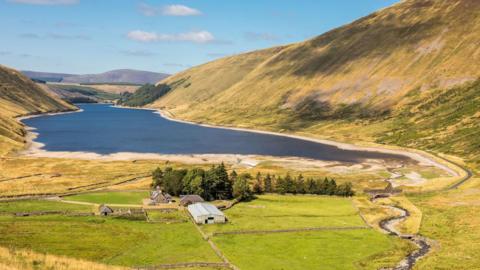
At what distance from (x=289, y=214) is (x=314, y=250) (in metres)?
24.0

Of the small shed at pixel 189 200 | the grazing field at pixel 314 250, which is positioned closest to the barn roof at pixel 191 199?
the small shed at pixel 189 200

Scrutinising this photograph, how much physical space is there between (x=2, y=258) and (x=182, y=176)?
86.0 m

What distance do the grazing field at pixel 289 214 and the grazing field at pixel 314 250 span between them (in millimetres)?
5062

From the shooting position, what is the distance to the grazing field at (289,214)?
97.3 meters

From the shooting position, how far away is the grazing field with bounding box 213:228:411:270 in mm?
76688

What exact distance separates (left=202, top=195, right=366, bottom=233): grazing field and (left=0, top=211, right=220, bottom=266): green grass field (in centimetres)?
845

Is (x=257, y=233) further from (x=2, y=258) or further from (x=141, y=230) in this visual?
(x=2, y=258)

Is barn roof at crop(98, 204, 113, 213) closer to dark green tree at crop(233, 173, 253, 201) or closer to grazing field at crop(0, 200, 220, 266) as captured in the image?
grazing field at crop(0, 200, 220, 266)

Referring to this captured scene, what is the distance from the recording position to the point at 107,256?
76438 millimetres

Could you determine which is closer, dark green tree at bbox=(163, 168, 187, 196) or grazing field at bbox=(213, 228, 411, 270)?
grazing field at bbox=(213, 228, 411, 270)

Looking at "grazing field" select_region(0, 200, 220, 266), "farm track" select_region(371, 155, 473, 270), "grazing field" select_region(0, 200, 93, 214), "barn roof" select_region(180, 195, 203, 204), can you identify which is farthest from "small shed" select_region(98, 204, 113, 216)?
"farm track" select_region(371, 155, 473, 270)

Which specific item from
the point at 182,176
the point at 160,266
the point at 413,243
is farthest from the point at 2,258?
the point at 182,176

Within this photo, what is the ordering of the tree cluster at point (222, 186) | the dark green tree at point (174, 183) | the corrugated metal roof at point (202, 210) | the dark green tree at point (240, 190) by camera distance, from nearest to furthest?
1. the corrugated metal roof at point (202, 210)
2. the tree cluster at point (222, 186)
3. the dark green tree at point (240, 190)
4. the dark green tree at point (174, 183)

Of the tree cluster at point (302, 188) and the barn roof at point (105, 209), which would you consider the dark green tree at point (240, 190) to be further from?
the barn roof at point (105, 209)
